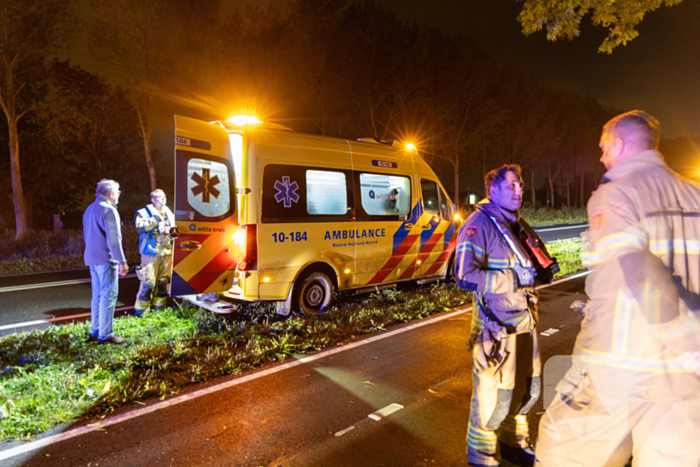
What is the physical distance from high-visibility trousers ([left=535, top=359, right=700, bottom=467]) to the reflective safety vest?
18.9 feet

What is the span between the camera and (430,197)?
315 inches

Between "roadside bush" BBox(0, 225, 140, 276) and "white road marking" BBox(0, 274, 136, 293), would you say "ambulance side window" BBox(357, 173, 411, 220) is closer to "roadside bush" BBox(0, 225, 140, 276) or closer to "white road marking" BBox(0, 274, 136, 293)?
"white road marking" BBox(0, 274, 136, 293)

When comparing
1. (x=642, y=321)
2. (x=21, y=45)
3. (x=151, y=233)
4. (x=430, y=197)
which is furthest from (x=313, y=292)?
(x=21, y=45)

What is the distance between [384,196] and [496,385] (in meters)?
4.96

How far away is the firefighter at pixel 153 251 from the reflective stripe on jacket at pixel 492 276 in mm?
4990

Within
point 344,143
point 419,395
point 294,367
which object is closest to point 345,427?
point 419,395

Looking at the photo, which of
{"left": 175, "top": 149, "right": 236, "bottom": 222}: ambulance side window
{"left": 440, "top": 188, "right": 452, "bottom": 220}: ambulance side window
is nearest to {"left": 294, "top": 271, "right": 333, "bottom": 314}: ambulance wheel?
{"left": 175, "top": 149, "right": 236, "bottom": 222}: ambulance side window

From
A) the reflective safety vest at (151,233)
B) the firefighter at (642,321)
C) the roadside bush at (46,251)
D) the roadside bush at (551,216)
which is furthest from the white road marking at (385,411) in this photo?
the roadside bush at (551,216)

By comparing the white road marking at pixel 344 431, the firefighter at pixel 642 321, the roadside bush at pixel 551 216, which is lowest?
the white road marking at pixel 344 431

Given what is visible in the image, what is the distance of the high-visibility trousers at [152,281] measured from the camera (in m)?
6.46

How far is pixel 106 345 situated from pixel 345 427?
327 cm

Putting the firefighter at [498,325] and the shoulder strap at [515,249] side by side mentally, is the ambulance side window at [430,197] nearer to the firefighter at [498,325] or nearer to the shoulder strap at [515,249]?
the firefighter at [498,325]

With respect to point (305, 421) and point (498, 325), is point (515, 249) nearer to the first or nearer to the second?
point (498, 325)

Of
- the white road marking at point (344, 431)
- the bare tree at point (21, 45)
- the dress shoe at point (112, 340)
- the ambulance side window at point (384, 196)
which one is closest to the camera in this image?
the white road marking at point (344, 431)
